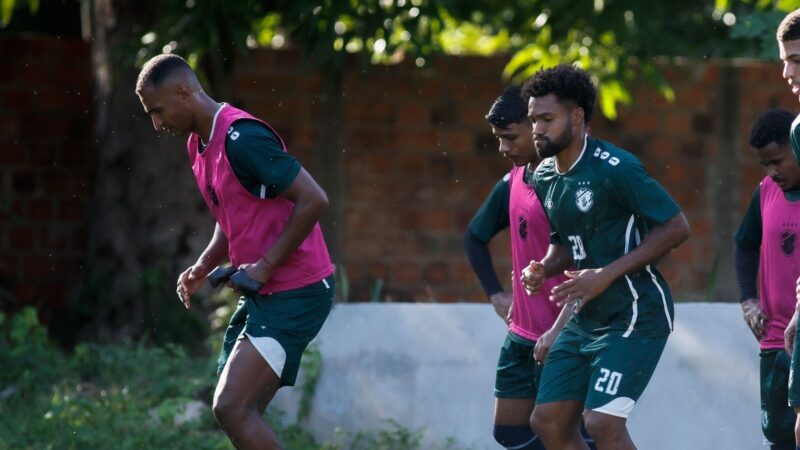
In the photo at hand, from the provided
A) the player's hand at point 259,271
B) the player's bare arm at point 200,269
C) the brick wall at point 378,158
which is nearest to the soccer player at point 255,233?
the player's hand at point 259,271

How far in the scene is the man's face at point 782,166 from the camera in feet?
18.4

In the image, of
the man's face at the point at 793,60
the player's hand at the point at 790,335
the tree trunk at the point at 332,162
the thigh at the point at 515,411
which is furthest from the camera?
the tree trunk at the point at 332,162

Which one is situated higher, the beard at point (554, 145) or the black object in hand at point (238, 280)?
the beard at point (554, 145)

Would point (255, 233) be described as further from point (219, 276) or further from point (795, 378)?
point (795, 378)

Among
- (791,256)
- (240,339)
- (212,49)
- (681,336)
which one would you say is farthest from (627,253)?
(212,49)

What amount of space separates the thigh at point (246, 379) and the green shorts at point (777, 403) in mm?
2076

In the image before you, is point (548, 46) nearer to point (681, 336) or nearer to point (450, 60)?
point (450, 60)

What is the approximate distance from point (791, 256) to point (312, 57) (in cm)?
493

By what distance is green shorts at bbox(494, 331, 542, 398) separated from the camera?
5781 mm

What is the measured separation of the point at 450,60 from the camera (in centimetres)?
1056

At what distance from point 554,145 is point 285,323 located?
1285 mm

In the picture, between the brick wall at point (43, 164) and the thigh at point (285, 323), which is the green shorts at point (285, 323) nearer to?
the thigh at point (285, 323)

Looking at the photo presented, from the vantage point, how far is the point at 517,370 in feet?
19.1

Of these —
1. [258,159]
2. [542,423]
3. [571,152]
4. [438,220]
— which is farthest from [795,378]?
[438,220]
